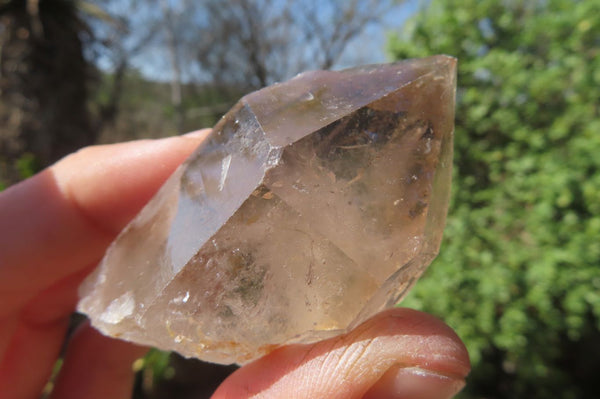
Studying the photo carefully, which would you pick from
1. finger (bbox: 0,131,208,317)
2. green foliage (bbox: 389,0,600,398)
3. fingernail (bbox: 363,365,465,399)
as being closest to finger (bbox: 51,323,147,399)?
finger (bbox: 0,131,208,317)

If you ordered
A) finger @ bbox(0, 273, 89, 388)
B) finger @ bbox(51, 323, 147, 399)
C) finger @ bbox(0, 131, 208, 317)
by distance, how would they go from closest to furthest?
finger @ bbox(0, 131, 208, 317) < finger @ bbox(0, 273, 89, 388) < finger @ bbox(51, 323, 147, 399)

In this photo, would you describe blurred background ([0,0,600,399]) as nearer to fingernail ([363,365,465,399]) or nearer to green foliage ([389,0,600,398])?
green foliage ([389,0,600,398])

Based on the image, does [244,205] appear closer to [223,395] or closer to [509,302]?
[223,395]

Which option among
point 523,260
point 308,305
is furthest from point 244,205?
point 523,260

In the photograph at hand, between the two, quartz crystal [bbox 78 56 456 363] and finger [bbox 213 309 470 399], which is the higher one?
quartz crystal [bbox 78 56 456 363]

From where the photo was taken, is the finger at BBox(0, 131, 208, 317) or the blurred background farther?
the blurred background

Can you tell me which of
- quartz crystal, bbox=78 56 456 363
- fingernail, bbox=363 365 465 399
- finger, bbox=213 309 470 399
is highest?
quartz crystal, bbox=78 56 456 363

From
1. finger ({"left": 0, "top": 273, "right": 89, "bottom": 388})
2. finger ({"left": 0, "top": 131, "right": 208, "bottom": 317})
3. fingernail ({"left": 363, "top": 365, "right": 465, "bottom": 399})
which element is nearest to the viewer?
fingernail ({"left": 363, "top": 365, "right": 465, "bottom": 399})
